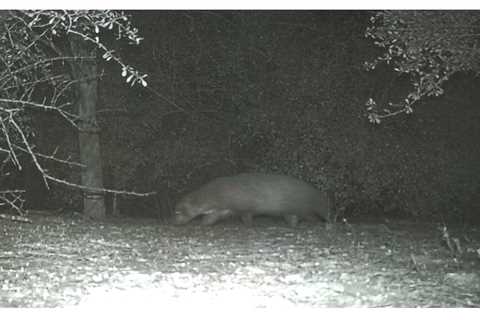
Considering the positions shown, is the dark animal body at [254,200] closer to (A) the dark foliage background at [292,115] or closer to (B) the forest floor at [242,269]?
(A) the dark foliage background at [292,115]

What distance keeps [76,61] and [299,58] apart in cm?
146

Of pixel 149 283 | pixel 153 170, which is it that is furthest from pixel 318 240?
pixel 153 170

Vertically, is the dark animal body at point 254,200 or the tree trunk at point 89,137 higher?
the tree trunk at point 89,137

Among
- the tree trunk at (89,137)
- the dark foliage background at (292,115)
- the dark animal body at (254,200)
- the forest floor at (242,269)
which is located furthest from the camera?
the dark animal body at (254,200)

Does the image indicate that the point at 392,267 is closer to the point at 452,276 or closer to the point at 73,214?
the point at 452,276

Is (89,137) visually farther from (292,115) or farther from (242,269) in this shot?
(242,269)

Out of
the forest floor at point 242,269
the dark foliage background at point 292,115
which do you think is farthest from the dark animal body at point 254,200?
the forest floor at point 242,269

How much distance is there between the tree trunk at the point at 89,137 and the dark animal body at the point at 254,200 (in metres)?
0.59

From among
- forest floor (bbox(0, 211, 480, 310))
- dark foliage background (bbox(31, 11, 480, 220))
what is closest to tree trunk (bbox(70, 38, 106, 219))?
dark foliage background (bbox(31, 11, 480, 220))

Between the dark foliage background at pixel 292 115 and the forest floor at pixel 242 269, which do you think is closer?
the forest floor at pixel 242 269

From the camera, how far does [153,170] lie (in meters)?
5.72

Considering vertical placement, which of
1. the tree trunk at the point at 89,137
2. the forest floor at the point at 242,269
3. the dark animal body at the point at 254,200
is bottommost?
the forest floor at the point at 242,269

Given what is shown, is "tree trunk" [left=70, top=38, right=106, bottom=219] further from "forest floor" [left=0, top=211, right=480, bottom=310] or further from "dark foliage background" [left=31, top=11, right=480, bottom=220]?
"forest floor" [left=0, top=211, right=480, bottom=310]

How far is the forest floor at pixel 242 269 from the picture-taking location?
3.47 meters
